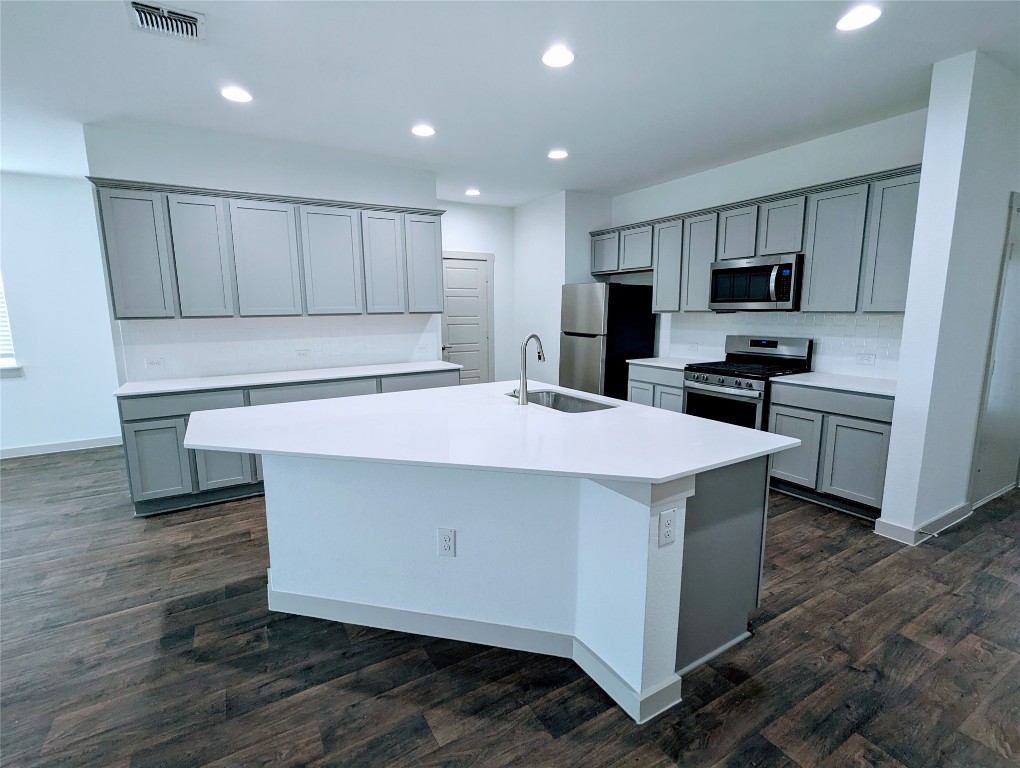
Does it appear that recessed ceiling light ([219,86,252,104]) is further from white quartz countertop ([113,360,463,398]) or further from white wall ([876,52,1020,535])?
white wall ([876,52,1020,535])

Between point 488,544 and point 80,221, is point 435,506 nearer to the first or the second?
point 488,544

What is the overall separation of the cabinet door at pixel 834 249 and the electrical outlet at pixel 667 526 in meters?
2.73

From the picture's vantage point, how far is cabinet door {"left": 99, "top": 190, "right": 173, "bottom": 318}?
3.38 meters

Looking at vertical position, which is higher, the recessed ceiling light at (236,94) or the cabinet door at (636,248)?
the recessed ceiling light at (236,94)

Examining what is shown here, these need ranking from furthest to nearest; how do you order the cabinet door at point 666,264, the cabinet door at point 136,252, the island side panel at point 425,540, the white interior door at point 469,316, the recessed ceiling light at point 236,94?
the white interior door at point 469,316, the cabinet door at point 666,264, the cabinet door at point 136,252, the recessed ceiling light at point 236,94, the island side panel at point 425,540

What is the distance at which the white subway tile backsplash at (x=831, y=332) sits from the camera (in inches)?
137

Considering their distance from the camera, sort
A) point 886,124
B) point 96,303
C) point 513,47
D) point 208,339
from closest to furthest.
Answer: point 513,47 → point 886,124 → point 208,339 → point 96,303

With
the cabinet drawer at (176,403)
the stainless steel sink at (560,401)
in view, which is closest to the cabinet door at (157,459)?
the cabinet drawer at (176,403)

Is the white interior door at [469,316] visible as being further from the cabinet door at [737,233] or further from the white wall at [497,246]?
the cabinet door at [737,233]

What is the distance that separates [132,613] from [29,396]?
382 centimetres

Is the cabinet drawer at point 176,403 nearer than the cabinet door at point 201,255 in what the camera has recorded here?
Yes

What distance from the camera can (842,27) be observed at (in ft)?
7.39

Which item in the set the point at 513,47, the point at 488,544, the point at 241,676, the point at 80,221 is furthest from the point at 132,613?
the point at 80,221

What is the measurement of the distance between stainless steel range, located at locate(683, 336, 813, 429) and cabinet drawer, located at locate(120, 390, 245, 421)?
3664mm
